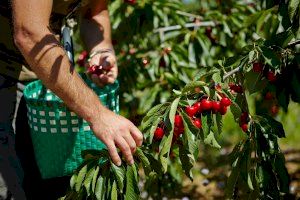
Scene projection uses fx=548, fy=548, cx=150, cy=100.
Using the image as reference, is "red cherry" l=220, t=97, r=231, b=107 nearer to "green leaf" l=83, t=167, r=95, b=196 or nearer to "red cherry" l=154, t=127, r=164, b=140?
"red cherry" l=154, t=127, r=164, b=140

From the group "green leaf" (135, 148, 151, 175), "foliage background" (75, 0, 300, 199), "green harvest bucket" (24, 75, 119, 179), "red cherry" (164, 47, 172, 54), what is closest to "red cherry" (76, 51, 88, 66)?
"foliage background" (75, 0, 300, 199)

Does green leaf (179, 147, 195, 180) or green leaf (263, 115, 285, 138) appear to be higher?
green leaf (263, 115, 285, 138)

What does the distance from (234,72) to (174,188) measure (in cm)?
154

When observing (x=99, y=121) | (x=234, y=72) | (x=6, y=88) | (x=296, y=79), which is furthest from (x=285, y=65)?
(x=6, y=88)

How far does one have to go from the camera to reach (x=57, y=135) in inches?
90.2

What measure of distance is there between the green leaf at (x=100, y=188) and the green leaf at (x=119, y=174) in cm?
5

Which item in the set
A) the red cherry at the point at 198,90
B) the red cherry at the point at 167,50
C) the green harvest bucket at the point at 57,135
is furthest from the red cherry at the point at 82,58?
the red cherry at the point at 198,90

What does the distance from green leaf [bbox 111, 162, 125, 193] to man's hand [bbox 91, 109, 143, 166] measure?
0.21ft

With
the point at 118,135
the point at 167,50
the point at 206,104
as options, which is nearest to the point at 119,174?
the point at 118,135

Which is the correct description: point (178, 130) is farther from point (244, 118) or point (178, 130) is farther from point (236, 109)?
point (244, 118)

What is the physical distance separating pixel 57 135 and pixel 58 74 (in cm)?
44

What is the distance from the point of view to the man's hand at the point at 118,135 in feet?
6.20

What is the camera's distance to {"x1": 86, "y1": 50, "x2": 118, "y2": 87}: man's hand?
258cm

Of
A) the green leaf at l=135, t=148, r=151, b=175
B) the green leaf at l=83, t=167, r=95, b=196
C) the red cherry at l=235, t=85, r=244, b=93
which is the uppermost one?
the red cherry at l=235, t=85, r=244, b=93
